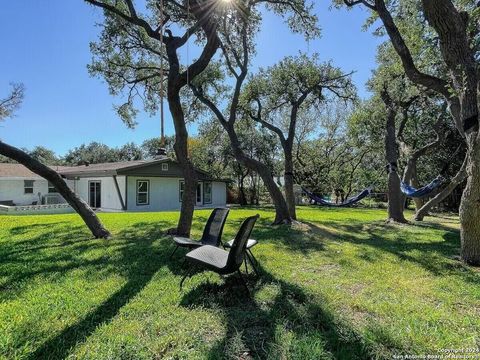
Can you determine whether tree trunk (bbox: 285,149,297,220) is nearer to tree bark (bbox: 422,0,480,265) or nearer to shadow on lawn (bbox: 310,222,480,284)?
shadow on lawn (bbox: 310,222,480,284)

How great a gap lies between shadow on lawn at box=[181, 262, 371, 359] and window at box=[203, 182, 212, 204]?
64.5 ft

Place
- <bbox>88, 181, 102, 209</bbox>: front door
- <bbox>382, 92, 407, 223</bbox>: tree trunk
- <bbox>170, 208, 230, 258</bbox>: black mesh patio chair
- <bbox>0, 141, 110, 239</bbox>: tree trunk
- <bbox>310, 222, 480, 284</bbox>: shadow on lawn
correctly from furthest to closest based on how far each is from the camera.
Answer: <bbox>88, 181, 102, 209</bbox>: front door, <bbox>382, 92, 407, 223</bbox>: tree trunk, <bbox>0, 141, 110, 239</bbox>: tree trunk, <bbox>170, 208, 230, 258</bbox>: black mesh patio chair, <bbox>310, 222, 480, 284</bbox>: shadow on lawn

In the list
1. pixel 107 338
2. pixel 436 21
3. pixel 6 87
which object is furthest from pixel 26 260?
pixel 6 87

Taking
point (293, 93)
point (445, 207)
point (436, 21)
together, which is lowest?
point (445, 207)

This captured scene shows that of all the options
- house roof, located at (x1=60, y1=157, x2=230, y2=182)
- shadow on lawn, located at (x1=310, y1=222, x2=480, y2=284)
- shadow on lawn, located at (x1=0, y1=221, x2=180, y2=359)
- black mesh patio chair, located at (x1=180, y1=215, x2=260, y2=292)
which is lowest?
shadow on lawn, located at (x1=310, y1=222, x2=480, y2=284)

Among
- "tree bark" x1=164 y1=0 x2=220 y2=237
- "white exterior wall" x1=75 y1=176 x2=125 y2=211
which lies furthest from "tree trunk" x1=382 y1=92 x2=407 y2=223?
"white exterior wall" x1=75 y1=176 x2=125 y2=211

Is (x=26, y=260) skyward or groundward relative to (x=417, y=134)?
groundward

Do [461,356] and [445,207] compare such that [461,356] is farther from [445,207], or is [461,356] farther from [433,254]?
[445,207]

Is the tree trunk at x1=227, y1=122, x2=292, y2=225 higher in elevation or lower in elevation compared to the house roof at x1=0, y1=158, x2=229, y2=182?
lower

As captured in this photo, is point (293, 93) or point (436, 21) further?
point (293, 93)

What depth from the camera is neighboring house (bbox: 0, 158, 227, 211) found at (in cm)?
1886

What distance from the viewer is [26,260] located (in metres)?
5.39

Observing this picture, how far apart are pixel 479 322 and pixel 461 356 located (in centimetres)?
82

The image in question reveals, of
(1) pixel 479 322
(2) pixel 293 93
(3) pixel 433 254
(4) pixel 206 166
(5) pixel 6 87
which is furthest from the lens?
(4) pixel 206 166
